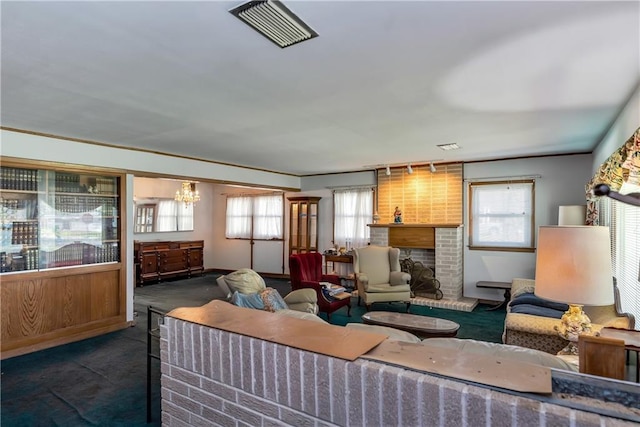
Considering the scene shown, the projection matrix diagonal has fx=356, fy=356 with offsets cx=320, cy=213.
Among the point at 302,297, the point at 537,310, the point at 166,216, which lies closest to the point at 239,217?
the point at 166,216

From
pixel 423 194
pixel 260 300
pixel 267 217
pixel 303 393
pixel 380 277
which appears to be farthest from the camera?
pixel 267 217

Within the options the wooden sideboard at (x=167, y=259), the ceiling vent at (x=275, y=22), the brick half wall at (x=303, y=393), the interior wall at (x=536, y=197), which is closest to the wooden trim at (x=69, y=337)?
the wooden sideboard at (x=167, y=259)

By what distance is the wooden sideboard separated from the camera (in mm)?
7430

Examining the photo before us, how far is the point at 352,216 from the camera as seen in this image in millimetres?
7320

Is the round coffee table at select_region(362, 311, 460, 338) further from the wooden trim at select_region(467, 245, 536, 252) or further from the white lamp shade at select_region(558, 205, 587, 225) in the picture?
the wooden trim at select_region(467, 245, 536, 252)

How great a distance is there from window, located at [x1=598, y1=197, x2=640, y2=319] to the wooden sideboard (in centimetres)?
770

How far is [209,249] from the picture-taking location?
9547 mm

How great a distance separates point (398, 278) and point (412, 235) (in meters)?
1.10

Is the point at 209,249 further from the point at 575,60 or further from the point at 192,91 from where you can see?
the point at 575,60

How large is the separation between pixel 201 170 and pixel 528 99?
4527 mm

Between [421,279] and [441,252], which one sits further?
[421,279]

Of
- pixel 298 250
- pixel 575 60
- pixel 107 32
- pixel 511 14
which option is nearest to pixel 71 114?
pixel 107 32

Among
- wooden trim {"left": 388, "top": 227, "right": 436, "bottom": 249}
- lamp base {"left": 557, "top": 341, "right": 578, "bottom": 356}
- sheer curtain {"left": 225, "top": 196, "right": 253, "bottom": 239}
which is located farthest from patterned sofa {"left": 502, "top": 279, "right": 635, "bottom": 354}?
sheer curtain {"left": 225, "top": 196, "right": 253, "bottom": 239}

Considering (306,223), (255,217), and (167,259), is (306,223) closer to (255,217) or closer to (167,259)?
(255,217)
